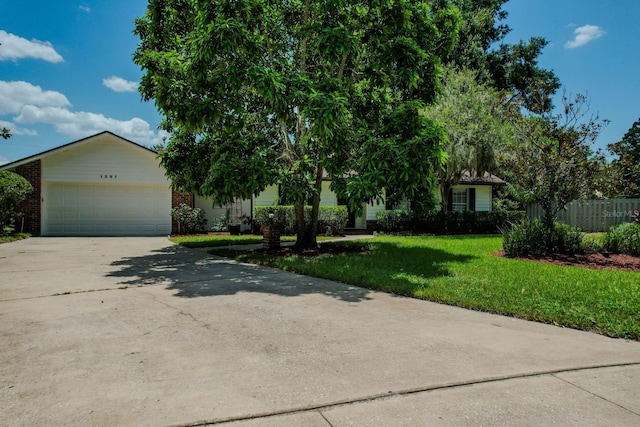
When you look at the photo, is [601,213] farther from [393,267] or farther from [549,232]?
[393,267]

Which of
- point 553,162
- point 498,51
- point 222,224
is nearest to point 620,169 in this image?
point 553,162

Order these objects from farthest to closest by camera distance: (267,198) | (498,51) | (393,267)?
(498,51) → (267,198) → (393,267)

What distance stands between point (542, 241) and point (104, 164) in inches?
687

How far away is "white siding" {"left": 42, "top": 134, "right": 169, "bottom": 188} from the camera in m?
17.9

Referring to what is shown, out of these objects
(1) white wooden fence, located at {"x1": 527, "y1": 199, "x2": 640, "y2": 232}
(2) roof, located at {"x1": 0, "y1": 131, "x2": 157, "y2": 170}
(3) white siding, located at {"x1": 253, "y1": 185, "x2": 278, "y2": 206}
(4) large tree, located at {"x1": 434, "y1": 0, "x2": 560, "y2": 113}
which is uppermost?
(4) large tree, located at {"x1": 434, "y1": 0, "x2": 560, "y2": 113}

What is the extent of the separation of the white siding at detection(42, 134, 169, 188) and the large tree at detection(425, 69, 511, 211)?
41.2 ft

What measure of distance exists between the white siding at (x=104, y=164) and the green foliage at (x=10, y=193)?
178 cm

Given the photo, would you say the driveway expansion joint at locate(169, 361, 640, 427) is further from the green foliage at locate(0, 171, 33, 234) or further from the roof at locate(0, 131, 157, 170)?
the roof at locate(0, 131, 157, 170)

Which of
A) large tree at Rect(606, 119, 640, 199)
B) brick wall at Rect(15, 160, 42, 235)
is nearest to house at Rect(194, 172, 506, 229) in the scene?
brick wall at Rect(15, 160, 42, 235)

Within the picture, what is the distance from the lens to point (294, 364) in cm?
354

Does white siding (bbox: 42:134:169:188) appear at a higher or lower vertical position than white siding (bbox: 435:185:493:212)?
higher

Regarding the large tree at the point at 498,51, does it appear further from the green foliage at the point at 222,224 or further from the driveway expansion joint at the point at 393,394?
the driveway expansion joint at the point at 393,394

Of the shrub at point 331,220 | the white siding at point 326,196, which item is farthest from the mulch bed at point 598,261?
the white siding at point 326,196

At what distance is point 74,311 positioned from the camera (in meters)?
5.25
